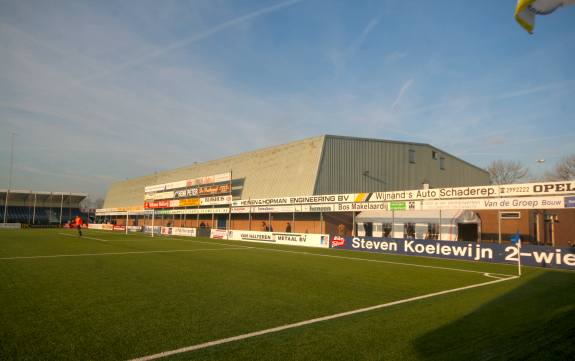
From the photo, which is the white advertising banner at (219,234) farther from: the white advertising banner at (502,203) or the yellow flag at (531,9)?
the yellow flag at (531,9)

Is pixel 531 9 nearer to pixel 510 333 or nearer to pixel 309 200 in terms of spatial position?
pixel 510 333

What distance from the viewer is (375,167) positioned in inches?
1628

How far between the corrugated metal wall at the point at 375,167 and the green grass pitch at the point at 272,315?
85.5 ft

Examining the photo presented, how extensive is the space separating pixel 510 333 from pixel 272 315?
160 inches

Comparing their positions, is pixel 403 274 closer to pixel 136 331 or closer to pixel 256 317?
pixel 256 317

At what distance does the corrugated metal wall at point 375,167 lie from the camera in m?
39.0

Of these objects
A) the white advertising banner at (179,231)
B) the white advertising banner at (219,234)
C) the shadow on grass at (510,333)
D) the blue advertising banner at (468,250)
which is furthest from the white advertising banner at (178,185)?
the shadow on grass at (510,333)

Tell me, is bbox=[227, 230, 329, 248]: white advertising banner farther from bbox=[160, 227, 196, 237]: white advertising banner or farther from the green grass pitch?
the green grass pitch

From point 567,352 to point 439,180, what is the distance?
1743 inches

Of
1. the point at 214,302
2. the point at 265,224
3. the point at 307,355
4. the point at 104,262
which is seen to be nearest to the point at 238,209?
the point at 265,224

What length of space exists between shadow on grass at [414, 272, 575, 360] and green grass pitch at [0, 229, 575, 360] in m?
0.02

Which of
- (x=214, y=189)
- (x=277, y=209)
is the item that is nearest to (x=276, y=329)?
(x=277, y=209)

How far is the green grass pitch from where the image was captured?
5184mm

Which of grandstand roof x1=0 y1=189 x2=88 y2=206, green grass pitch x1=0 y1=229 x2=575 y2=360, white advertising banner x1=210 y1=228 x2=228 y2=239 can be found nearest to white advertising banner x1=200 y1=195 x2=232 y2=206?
white advertising banner x1=210 y1=228 x2=228 y2=239
